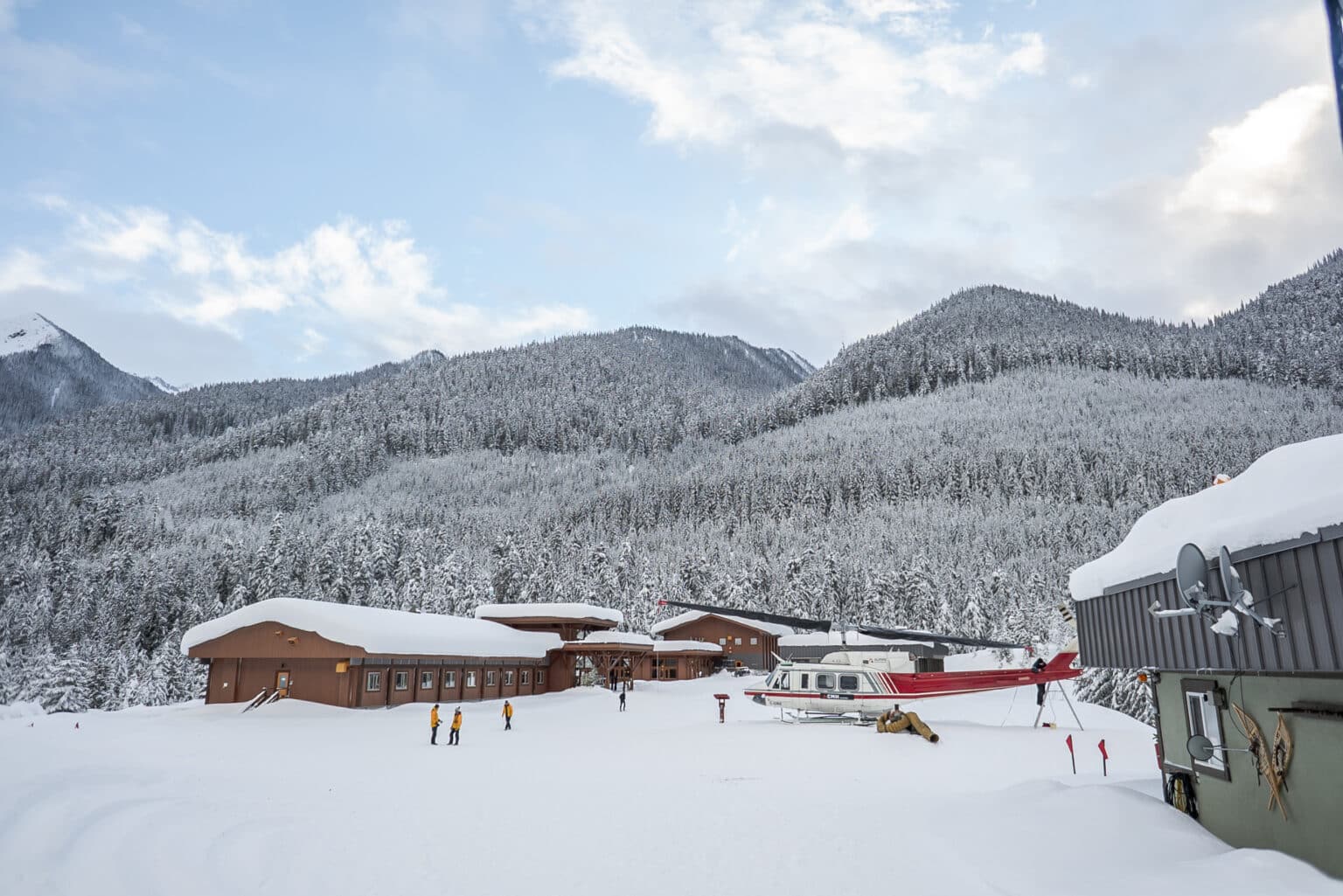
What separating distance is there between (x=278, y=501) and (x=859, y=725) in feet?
526

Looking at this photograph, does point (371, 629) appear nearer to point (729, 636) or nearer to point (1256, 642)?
point (1256, 642)

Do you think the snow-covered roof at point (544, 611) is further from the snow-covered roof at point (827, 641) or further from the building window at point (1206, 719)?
the building window at point (1206, 719)

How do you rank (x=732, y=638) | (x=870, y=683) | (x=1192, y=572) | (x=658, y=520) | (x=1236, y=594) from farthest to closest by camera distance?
(x=658, y=520)
(x=732, y=638)
(x=870, y=683)
(x=1192, y=572)
(x=1236, y=594)

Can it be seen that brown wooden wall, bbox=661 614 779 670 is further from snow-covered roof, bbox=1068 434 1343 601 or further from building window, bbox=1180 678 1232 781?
snow-covered roof, bbox=1068 434 1343 601

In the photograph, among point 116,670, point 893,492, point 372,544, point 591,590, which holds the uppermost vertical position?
point 893,492

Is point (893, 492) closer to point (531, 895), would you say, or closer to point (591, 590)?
point (591, 590)

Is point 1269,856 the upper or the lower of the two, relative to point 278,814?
upper

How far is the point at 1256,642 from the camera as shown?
278 inches

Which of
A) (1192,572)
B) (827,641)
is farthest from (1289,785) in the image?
(827,641)

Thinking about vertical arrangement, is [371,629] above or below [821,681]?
above

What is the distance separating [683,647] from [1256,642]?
5995cm

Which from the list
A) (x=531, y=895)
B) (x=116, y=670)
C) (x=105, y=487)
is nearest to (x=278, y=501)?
(x=105, y=487)

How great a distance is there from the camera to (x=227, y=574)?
7631 centimetres

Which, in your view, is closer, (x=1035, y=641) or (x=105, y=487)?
(x=1035, y=641)
